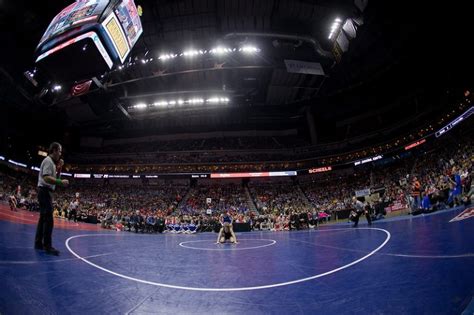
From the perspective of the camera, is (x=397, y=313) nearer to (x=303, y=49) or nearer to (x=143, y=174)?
(x=303, y=49)

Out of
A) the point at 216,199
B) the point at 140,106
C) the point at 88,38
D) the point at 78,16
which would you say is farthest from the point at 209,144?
the point at 88,38

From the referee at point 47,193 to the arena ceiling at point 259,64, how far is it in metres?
15.9

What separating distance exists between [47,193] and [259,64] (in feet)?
65.2

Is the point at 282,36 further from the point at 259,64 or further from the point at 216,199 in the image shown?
the point at 216,199

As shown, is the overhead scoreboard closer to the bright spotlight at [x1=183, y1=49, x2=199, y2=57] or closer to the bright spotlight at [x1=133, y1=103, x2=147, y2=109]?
the bright spotlight at [x1=183, y1=49, x2=199, y2=57]

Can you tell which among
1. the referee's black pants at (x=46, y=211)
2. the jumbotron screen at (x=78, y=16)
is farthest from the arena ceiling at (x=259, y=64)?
the referee's black pants at (x=46, y=211)

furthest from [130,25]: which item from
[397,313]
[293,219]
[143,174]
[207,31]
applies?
[143,174]

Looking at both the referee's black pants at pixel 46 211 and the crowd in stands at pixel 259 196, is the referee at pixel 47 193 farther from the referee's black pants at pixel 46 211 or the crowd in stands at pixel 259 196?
the crowd in stands at pixel 259 196

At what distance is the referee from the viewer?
3918mm

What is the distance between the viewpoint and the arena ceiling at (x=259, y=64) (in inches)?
665

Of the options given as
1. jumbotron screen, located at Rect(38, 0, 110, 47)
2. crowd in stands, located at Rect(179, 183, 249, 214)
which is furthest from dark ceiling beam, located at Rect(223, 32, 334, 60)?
crowd in stands, located at Rect(179, 183, 249, 214)

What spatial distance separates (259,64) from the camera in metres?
21.2

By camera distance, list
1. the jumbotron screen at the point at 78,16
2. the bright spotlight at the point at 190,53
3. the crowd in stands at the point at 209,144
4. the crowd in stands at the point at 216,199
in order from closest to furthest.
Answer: the jumbotron screen at the point at 78,16 < the bright spotlight at the point at 190,53 < the crowd in stands at the point at 216,199 < the crowd in stands at the point at 209,144

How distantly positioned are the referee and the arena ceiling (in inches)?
627
